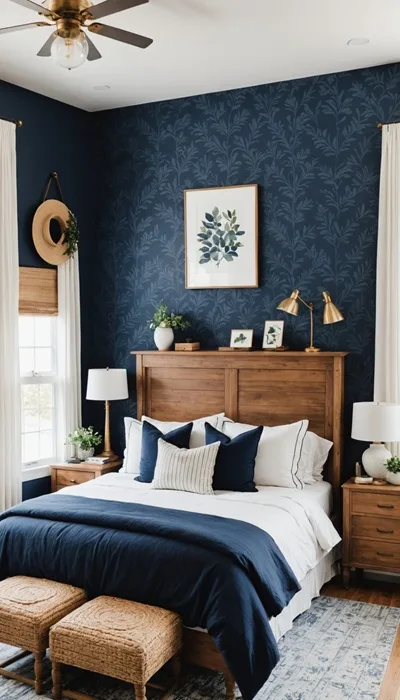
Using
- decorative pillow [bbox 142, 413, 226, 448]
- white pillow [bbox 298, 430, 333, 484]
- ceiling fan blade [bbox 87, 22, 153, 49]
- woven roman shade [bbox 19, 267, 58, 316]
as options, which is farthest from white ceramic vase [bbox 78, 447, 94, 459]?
ceiling fan blade [bbox 87, 22, 153, 49]

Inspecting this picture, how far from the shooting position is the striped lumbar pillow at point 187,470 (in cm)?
440

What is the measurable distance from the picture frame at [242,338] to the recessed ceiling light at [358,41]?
6.43ft

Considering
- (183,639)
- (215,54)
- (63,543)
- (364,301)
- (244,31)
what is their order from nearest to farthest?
(183,639) → (63,543) → (244,31) → (215,54) → (364,301)

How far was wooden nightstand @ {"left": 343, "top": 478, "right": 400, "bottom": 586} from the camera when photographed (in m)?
4.39

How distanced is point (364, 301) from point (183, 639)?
2.52m

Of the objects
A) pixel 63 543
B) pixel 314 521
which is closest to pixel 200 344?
pixel 314 521

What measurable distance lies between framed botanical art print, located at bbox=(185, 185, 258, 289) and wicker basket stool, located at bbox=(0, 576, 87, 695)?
8.45ft

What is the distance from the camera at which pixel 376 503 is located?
444 centimetres

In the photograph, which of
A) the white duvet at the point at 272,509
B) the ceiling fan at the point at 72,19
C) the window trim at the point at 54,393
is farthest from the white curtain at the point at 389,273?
the window trim at the point at 54,393

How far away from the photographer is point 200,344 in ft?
17.9

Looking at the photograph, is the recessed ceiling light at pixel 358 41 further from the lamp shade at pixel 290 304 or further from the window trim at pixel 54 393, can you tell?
the window trim at pixel 54 393

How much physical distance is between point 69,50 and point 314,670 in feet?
9.70

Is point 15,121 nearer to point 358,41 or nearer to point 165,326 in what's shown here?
point 165,326

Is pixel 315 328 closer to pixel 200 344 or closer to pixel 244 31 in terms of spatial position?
pixel 200 344
